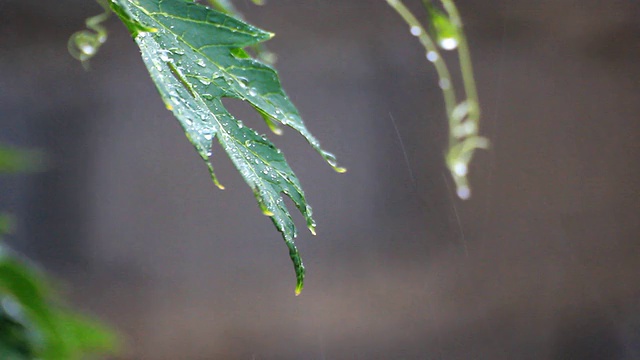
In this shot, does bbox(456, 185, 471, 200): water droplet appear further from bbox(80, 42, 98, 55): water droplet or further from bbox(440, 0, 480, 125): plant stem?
bbox(80, 42, 98, 55): water droplet

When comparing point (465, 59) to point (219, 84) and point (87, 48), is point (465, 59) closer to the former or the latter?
point (87, 48)

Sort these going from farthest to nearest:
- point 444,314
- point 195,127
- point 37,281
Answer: point 444,314, point 37,281, point 195,127

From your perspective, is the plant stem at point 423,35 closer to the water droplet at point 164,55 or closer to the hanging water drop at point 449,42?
the hanging water drop at point 449,42

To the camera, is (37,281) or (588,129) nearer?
(37,281)

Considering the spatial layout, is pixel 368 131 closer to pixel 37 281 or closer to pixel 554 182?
pixel 554 182

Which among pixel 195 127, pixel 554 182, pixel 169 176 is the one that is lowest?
pixel 195 127

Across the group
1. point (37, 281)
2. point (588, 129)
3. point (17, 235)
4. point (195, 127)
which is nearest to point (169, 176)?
point (17, 235)

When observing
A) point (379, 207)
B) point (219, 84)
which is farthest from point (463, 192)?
point (219, 84)
